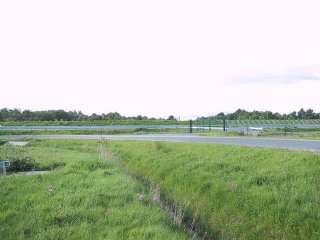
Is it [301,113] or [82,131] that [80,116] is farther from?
[301,113]

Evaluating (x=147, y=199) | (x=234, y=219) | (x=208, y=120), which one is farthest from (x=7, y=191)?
(x=208, y=120)

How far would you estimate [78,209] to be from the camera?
872cm

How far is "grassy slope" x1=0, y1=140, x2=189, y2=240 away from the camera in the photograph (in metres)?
7.59

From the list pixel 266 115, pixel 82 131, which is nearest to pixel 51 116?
pixel 82 131

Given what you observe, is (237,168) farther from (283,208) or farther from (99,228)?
(99,228)

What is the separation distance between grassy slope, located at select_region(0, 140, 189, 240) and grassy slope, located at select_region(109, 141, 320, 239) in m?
2.07

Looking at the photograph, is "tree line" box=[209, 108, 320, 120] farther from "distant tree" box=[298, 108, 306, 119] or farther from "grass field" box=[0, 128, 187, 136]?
"grass field" box=[0, 128, 187, 136]

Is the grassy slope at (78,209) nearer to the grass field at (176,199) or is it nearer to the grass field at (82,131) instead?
the grass field at (176,199)

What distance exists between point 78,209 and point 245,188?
5257mm

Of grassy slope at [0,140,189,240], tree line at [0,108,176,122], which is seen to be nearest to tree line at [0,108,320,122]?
tree line at [0,108,176,122]

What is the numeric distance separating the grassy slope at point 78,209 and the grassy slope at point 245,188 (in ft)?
6.80

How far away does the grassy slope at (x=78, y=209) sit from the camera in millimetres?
7590

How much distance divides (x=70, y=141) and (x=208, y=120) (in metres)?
16.7

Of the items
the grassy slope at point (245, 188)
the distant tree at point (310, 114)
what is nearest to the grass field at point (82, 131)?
the grassy slope at point (245, 188)
